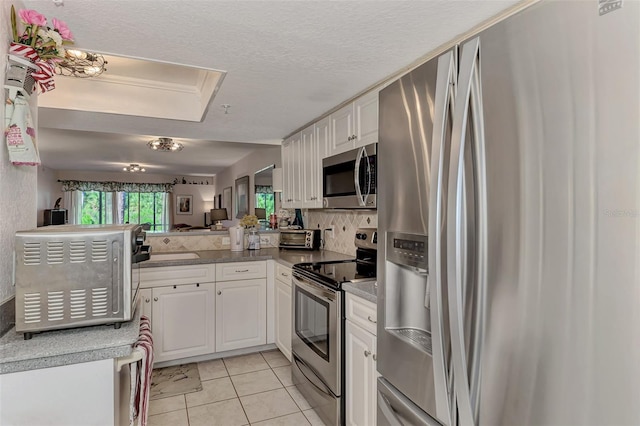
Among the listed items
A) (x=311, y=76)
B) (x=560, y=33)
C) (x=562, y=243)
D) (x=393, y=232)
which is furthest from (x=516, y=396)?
(x=311, y=76)

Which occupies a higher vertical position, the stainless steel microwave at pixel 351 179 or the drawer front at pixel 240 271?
the stainless steel microwave at pixel 351 179

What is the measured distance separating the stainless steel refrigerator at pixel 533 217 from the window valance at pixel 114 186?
32.6 feet

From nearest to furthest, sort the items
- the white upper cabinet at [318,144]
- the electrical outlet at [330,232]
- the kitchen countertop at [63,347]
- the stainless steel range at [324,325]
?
1. the kitchen countertop at [63,347]
2. the stainless steel range at [324,325]
3. the white upper cabinet at [318,144]
4. the electrical outlet at [330,232]

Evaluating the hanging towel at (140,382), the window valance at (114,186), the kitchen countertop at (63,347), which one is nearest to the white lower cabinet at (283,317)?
the hanging towel at (140,382)

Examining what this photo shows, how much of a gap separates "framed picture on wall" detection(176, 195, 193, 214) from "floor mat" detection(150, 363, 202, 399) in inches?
305

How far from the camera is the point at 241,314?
3178mm

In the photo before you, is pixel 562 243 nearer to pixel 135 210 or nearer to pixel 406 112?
pixel 406 112

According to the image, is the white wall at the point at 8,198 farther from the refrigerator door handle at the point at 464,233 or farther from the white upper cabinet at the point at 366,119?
the white upper cabinet at the point at 366,119

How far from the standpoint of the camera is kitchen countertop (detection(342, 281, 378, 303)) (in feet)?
5.59

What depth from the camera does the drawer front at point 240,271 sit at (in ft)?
10.2

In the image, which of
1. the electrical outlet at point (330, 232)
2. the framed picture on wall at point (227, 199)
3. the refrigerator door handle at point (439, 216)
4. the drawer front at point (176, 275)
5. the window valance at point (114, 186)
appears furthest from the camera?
the window valance at point (114, 186)

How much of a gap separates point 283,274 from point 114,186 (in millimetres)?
8389

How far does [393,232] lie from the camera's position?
1.31 m

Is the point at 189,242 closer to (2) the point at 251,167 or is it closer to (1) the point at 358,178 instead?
(1) the point at 358,178
